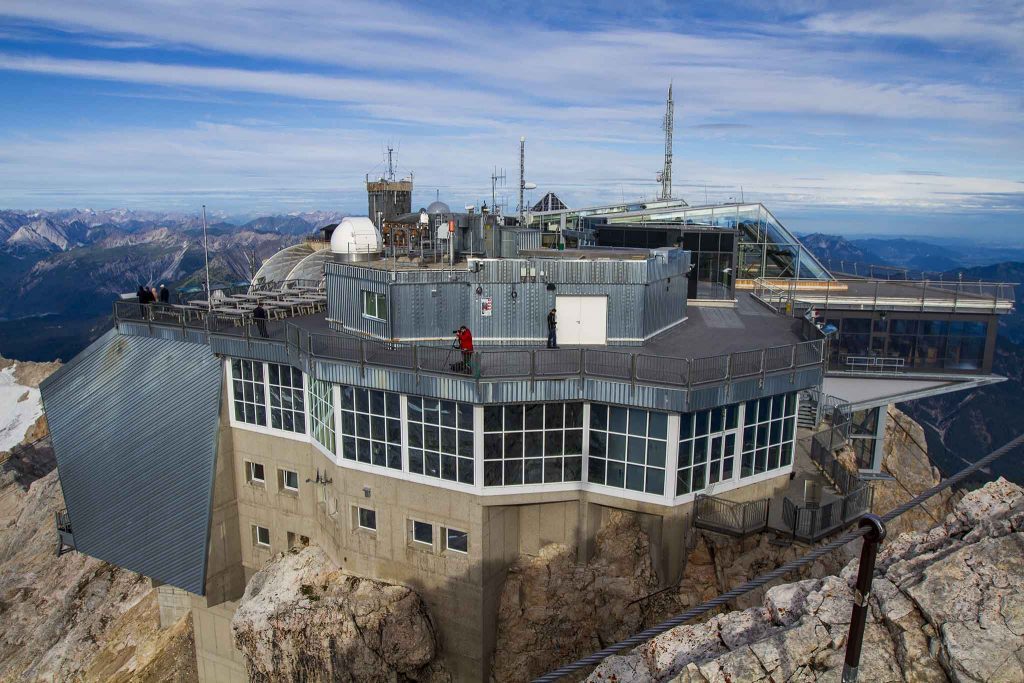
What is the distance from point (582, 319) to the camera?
2536 centimetres

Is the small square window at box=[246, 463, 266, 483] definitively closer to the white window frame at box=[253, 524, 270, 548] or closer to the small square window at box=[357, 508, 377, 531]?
the white window frame at box=[253, 524, 270, 548]

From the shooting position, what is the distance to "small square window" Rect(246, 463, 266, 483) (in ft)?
94.1

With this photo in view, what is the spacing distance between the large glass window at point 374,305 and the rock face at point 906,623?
15.9m

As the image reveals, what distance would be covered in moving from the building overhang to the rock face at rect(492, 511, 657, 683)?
18.9 m

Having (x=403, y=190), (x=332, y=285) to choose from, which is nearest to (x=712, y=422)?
(x=332, y=285)

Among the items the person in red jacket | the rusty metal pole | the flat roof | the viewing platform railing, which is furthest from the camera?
the flat roof

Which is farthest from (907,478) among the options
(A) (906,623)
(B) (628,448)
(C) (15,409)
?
(C) (15,409)

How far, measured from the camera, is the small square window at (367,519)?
2434 cm

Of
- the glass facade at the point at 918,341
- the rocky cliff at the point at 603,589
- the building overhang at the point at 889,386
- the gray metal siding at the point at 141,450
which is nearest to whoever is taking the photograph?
the rocky cliff at the point at 603,589

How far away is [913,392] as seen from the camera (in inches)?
1480

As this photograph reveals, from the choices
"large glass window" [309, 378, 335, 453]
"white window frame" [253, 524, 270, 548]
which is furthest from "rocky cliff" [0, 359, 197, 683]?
"large glass window" [309, 378, 335, 453]

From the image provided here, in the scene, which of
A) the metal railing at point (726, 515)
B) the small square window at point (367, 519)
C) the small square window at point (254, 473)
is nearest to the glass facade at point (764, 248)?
the metal railing at point (726, 515)

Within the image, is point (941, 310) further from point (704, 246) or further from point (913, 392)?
point (704, 246)

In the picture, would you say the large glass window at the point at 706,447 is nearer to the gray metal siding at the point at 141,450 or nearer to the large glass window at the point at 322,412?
the large glass window at the point at 322,412
